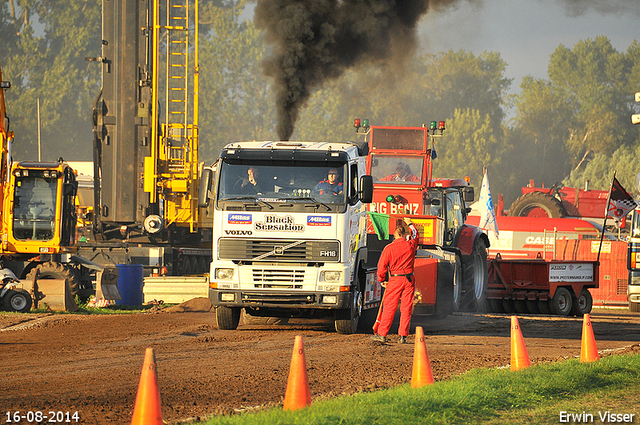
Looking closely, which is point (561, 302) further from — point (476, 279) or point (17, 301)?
point (17, 301)

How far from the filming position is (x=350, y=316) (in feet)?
43.8

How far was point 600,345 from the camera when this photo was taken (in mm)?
13398

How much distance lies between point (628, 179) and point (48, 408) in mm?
61882

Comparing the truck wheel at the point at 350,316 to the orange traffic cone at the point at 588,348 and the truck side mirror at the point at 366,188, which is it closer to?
the truck side mirror at the point at 366,188

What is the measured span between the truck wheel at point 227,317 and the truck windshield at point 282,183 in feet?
6.68

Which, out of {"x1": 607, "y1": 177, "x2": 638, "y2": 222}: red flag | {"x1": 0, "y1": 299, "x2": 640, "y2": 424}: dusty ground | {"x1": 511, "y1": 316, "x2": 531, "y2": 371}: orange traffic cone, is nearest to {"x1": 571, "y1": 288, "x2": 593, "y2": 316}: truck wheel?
{"x1": 0, "y1": 299, "x2": 640, "y2": 424}: dusty ground

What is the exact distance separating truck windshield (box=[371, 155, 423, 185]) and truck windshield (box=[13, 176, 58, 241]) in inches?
288

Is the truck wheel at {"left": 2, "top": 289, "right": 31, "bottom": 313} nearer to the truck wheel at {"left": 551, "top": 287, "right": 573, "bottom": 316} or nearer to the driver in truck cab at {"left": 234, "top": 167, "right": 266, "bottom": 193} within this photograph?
the driver in truck cab at {"left": 234, "top": 167, "right": 266, "bottom": 193}

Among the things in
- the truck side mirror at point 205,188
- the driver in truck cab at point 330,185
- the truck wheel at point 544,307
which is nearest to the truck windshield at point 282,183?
the driver in truck cab at point 330,185

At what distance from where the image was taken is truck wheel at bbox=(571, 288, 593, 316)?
20953mm

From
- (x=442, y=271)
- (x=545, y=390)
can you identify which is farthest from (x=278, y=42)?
(x=545, y=390)

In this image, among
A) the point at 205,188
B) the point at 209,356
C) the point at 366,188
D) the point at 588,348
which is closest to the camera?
the point at 588,348

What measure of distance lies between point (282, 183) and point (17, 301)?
6714 millimetres

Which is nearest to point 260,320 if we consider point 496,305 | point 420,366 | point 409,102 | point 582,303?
point 496,305
